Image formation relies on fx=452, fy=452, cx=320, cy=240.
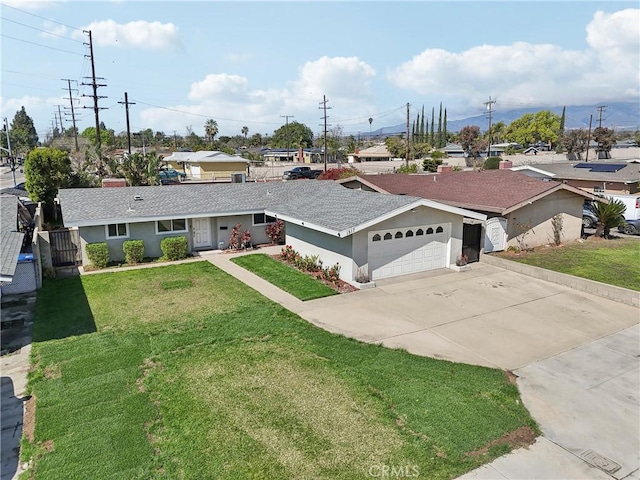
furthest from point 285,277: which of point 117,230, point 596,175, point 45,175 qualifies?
point 596,175

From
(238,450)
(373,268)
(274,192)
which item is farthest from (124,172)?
(238,450)

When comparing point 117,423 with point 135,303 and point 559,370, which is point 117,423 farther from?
point 559,370

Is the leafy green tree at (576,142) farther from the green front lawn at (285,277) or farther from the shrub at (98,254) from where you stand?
the shrub at (98,254)

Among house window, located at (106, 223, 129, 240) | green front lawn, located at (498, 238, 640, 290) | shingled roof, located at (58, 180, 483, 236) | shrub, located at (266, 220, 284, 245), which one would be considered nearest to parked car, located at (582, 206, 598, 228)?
green front lawn, located at (498, 238, 640, 290)

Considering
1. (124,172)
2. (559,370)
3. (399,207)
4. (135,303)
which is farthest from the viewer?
(124,172)

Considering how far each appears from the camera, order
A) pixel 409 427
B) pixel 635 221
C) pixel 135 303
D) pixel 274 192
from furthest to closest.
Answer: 1. pixel 635 221
2. pixel 274 192
3. pixel 135 303
4. pixel 409 427

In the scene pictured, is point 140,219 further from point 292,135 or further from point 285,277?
point 292,135
